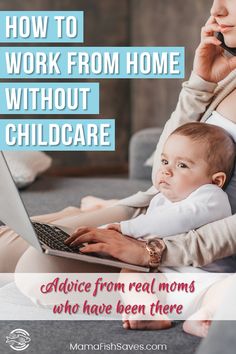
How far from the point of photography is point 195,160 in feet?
3.12

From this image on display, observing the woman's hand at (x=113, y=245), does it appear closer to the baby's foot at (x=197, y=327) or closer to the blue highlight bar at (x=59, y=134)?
the baby's foot at (x=197, y=327)

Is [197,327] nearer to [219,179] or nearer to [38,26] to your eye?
[219,179]

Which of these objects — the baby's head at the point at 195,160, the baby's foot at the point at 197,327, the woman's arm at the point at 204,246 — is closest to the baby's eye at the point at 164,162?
the baby's head at the point at 195,160

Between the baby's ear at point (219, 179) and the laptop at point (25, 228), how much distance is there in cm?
14

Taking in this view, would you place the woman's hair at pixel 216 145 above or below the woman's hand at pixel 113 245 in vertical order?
above

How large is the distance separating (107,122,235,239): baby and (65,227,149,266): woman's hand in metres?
0.04

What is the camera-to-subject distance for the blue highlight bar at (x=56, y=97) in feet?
3.86

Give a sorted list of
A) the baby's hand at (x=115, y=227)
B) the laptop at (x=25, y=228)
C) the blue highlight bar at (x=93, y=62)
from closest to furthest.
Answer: the laptop at (x=25, y=228), the baby's hand at (x=115, y=227), the blue highlight bar at (x=93, y=62)

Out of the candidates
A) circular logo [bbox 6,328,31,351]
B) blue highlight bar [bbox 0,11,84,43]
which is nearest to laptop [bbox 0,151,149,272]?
circular logo [bbox 6,328,31,351]

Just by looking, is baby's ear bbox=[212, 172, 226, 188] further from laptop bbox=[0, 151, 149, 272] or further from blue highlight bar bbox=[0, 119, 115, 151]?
blue highlight bar bbox=[0, 119, 115, 151]

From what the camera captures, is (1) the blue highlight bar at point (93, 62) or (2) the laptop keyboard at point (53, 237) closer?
(2) the laptop keyboard at point (53, 237)

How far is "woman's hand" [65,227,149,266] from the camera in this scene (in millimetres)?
895

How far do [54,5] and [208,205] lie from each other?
273 cm

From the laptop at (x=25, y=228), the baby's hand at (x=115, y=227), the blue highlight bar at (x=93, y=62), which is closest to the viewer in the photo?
the laptop at (x=25, y=228)
